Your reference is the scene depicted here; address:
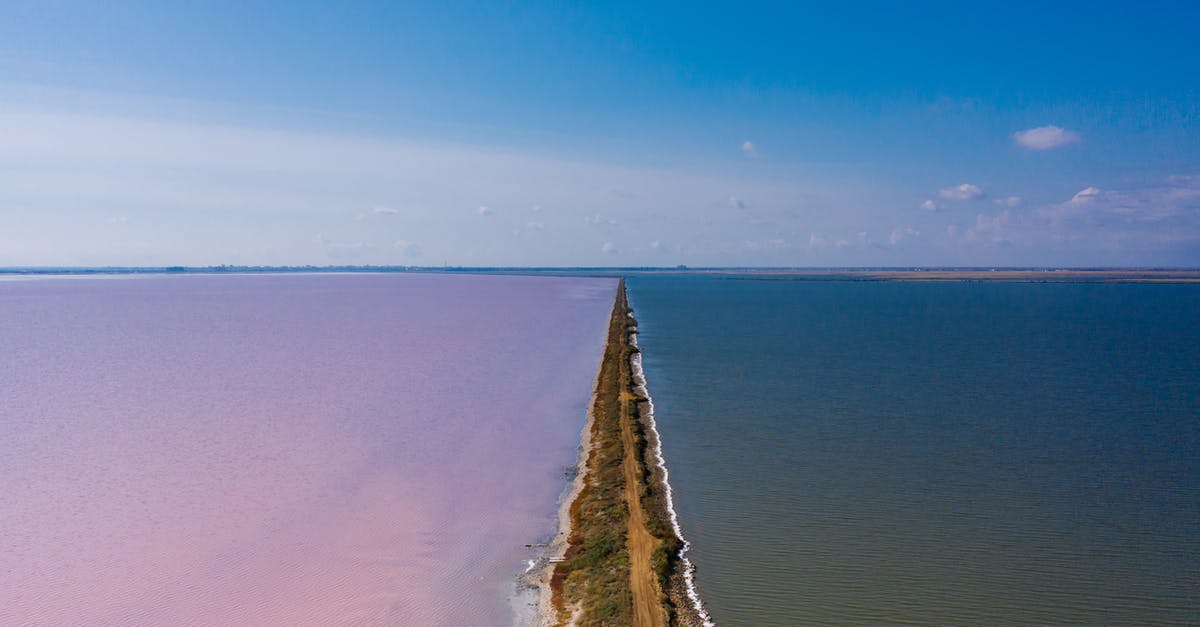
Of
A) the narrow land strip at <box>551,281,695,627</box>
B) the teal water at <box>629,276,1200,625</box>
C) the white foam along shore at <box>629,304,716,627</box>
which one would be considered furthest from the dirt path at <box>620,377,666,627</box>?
the teal water at <box>629,276,1200,625</box>

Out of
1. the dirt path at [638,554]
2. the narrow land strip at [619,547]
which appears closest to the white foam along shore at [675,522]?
the narrow land strip at [619,547]

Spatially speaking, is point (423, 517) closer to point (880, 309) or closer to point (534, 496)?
point (534, 496)

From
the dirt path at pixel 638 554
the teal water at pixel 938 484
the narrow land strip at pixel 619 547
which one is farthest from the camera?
the teal water at pixel 938 484

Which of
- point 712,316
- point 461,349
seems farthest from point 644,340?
point 712,316

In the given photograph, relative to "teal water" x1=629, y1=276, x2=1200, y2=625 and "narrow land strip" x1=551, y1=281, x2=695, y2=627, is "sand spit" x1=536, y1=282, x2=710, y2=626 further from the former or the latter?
"teal water" x1=629, y1=276, x2=1200, y2=625

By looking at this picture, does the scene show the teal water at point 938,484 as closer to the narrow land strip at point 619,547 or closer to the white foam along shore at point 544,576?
the narrow land strip at point 619,547

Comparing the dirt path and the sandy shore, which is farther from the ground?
the dirt path

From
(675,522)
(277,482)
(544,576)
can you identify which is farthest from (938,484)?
(277,482)
